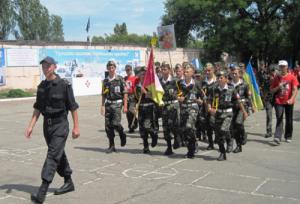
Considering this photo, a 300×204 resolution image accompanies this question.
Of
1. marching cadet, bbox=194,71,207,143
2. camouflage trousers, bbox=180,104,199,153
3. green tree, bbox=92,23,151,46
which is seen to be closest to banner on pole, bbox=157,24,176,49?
marching cadet, bbox=194,71,207,143

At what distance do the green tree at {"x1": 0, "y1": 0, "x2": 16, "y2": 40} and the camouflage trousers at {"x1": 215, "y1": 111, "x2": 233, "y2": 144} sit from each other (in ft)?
170

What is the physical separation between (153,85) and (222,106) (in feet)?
4.79

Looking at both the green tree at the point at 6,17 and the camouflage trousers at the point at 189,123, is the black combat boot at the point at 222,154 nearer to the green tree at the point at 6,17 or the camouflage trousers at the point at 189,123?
the camouflage trousers at the point at 189,123

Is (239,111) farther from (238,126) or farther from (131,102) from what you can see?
(131,102)

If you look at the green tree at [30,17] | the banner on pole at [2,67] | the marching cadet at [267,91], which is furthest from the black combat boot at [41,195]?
the green tree at [30,17]

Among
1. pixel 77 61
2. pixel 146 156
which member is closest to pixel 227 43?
pixel 77 61

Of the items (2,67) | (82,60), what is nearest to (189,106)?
(2,67)

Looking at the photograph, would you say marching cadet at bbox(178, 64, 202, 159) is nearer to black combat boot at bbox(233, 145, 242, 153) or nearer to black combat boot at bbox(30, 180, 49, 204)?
black combat boot at bbox(233, 145, 242, 153)

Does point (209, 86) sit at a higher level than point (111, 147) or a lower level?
higher

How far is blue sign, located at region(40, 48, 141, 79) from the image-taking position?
33.1 metres

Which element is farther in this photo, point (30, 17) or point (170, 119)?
point (30, 17)

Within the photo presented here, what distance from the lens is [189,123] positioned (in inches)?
364

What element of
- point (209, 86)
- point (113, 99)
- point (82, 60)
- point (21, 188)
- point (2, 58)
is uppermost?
point (2, 58)

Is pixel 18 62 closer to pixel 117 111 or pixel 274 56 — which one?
pixel 117 111
